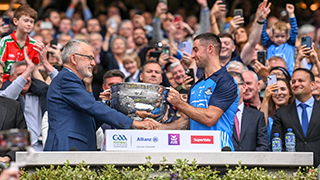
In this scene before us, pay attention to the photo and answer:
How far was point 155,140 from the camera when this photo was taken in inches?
154

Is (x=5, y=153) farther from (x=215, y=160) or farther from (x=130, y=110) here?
(x=215, y=160)

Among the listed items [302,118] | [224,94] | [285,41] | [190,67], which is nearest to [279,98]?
[302,118]

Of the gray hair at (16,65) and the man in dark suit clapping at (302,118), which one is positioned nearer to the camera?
the man in dark suit clapping at (302,118)

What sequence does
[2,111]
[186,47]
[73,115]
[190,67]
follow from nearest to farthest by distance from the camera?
[73,115], [2,111], [190,67], [186,47]

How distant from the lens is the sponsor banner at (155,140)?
3.88 meters

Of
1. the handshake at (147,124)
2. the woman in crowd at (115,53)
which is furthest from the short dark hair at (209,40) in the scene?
the woman in crowd at (115,53)

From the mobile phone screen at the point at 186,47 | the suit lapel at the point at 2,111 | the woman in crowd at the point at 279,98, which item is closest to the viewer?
the suit lapel at the point at 2,111

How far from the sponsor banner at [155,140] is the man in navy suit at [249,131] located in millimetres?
1843

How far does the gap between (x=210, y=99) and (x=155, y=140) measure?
87 centimetres

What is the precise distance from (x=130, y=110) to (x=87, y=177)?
989mm

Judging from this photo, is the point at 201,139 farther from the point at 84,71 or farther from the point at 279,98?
the point at 279,98

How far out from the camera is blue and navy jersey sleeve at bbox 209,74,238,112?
4.39 m

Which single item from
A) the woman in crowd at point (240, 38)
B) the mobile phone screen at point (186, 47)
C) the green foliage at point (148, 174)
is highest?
the woman in crowd at point (240, 38)

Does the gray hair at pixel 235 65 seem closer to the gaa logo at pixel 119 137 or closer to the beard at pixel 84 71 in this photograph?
the beard at pixel 84 71
